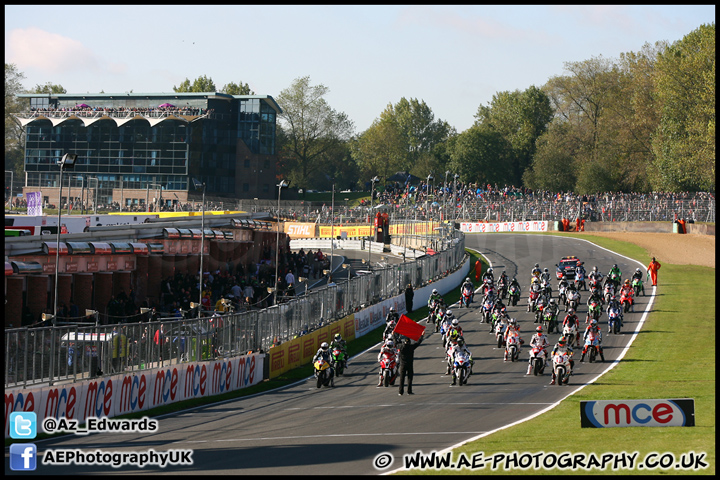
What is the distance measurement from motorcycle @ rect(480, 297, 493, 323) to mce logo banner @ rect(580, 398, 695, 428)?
65.5 ft

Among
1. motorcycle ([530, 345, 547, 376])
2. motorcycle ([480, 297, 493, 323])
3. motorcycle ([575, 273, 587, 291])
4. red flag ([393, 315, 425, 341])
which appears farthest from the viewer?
motorcycle ([575, 273, 587, 291])

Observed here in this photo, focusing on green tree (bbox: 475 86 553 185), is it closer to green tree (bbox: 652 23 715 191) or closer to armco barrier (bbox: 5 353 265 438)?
green tree (bbox: 652 23 715 191)

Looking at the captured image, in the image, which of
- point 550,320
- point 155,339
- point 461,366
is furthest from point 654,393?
point 155,339

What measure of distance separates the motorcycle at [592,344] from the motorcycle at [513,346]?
2.39 meters

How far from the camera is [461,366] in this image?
24422 mm

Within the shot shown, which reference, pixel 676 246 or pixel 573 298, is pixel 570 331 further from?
pixel 676 246

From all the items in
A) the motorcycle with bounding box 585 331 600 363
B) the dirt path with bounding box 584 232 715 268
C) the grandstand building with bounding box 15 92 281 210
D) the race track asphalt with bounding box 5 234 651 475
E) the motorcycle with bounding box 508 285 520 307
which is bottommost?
the race track asphalt with bounding box 5 234 651 475

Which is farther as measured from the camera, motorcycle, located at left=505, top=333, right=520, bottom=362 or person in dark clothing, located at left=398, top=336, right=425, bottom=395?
motorcycle, located at left=505, top=333, right=520, bottom=362

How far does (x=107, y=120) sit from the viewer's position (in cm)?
8594

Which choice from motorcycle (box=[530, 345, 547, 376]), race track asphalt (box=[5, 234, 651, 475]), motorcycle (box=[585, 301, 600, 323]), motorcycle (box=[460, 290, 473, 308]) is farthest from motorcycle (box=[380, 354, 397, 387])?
motorcycle (box=[460, 290, 473, 308])

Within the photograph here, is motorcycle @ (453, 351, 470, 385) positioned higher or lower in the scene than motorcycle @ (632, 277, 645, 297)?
lower

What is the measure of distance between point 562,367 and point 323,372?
283 inches

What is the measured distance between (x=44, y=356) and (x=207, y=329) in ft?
19.4

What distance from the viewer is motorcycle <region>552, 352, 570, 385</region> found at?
78.3 ft
